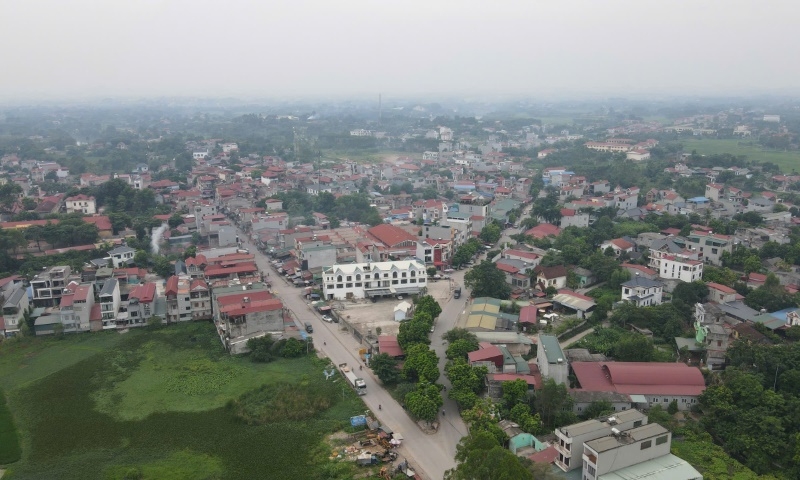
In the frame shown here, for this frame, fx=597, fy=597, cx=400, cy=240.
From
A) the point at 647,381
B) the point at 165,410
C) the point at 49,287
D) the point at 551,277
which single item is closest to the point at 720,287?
the point at 551,277

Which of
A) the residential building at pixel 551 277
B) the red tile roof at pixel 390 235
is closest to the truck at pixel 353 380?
the residential building at pixel 551 277

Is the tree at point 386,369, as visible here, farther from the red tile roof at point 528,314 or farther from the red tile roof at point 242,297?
the red tile roof at point 242,297

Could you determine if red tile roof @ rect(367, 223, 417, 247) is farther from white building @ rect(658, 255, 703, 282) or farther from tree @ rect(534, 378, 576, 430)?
tree @ rect(534, 378, 576, 430)

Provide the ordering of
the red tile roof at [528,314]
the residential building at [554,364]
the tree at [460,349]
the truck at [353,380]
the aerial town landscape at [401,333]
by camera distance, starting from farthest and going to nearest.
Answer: the red tile roof at [528,314] < the tree at [460,349] < the truck at [353,380] < the residential building at [554,364] < the aerial town landscape at [401,333]

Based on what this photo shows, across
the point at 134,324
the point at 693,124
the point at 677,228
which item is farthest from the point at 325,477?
Result: the point at 693,124

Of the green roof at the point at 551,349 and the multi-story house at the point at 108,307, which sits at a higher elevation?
the green roof at the point at 551,349

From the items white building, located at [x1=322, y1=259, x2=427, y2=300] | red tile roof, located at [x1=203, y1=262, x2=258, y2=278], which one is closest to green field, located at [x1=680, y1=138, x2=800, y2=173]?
white building, located at [x1=322, y1=259, x2=427, y2=300]

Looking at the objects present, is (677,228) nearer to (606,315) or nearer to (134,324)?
(606,315)
